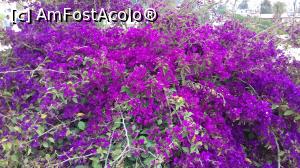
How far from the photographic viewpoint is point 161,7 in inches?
94.6

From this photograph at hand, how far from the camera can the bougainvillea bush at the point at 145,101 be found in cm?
146

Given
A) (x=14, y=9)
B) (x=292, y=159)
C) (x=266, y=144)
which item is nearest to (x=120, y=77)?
(x=266, y=144)

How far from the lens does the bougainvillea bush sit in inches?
57.5

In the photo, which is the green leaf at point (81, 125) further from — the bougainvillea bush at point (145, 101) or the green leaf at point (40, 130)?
the green leaf at point (40, 130)

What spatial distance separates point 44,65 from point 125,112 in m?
0.55

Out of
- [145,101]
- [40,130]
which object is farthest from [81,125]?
[145,101]

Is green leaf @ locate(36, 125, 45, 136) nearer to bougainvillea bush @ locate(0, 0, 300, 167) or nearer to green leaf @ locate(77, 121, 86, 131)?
bougainvillea bush @ locate(0, 0, 300, 167)

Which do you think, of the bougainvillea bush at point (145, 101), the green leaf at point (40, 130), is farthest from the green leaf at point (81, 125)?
the green leaf at point (40, 130)

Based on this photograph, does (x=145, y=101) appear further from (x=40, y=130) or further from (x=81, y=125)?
(x=40, y=130)

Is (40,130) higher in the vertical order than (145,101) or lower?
lower

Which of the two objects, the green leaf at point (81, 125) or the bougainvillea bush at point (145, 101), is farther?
the green leaf at point (81, 125)

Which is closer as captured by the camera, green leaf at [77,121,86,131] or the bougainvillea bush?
the bougainvillea bush

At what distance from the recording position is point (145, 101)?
157 cm

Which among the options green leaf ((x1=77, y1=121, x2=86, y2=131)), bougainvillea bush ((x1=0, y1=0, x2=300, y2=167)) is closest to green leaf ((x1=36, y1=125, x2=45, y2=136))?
bougainvillea bush ((x1=0, y1=0, x2=300, y2=167))
